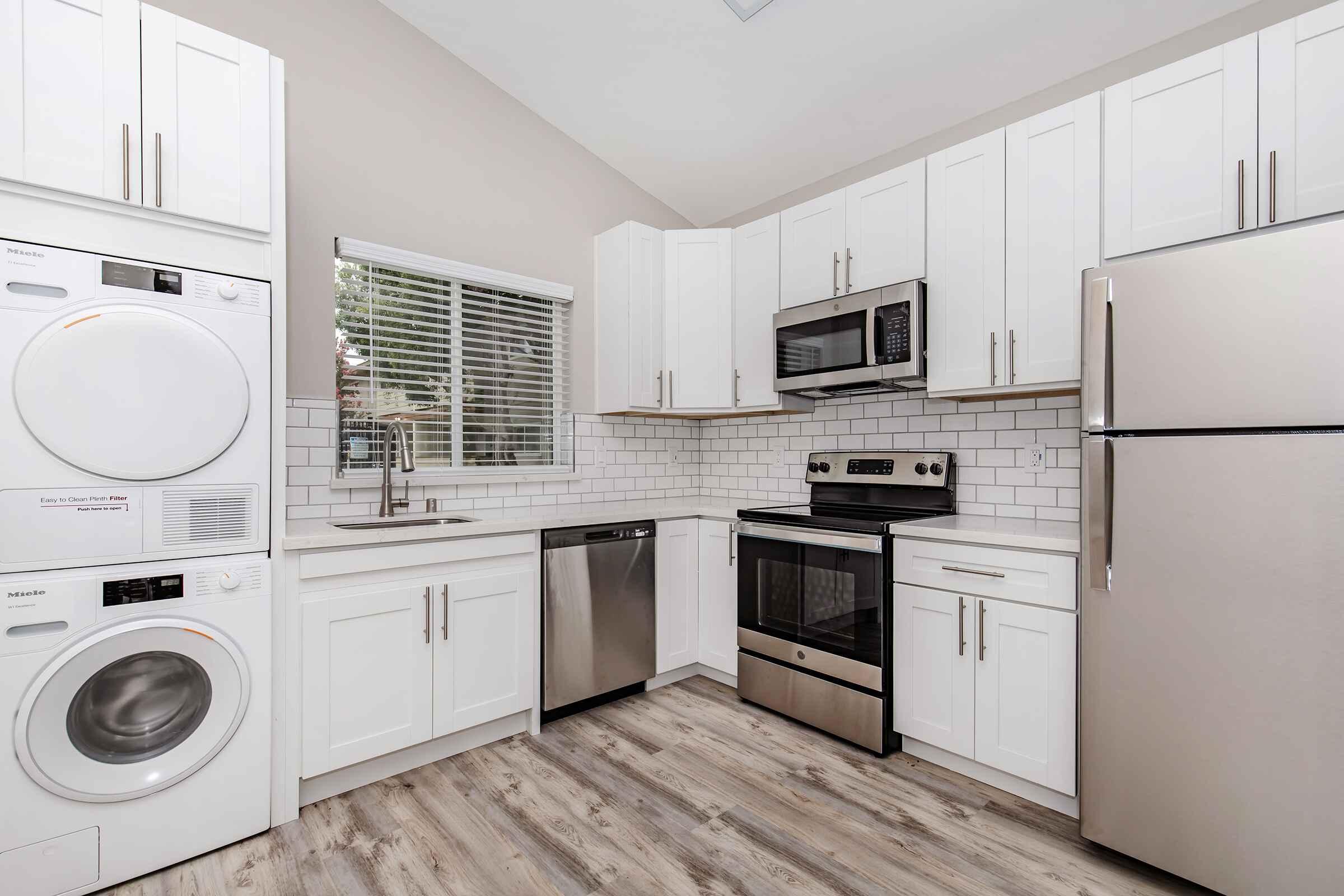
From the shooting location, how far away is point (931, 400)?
2994 mm

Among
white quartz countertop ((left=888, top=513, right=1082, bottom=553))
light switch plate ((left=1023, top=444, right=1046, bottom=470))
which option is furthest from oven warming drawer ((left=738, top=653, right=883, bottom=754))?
light switch plate ((left=1023, top=444, right=1046, bottom=470))

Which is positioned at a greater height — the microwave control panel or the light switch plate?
the microwave control panel

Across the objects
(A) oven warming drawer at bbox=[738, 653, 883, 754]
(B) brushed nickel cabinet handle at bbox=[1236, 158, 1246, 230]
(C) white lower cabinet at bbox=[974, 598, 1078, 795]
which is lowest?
(A) oven warming drawer at bbox=[738, 653, 883, 754]

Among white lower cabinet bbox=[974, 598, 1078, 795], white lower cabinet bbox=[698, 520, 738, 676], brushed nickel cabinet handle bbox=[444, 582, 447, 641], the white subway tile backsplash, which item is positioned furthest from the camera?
white lower cabinet bbox=[698, 520, 738, 676]

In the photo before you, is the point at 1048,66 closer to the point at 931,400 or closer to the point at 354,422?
the point at 931,400

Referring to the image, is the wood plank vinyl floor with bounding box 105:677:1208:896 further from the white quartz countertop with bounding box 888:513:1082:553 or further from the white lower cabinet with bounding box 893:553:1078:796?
the white quartz countertop with bounding box 888:513:1082:553

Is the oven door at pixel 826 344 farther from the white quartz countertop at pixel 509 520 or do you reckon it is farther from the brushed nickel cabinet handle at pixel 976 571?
the brushed nickel cabinet handle at pixel 976 571

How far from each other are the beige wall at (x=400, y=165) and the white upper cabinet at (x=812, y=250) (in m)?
1.13

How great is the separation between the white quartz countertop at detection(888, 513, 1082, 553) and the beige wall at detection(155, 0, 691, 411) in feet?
6.36

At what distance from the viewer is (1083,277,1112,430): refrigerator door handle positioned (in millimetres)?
1848

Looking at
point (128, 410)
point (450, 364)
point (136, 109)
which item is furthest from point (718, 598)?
point (136, 109)

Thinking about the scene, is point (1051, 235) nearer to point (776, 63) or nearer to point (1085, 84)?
point (1085, 84)

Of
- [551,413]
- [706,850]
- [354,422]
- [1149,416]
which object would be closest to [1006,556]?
[1149,416]

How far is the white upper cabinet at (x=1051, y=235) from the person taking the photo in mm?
2223
